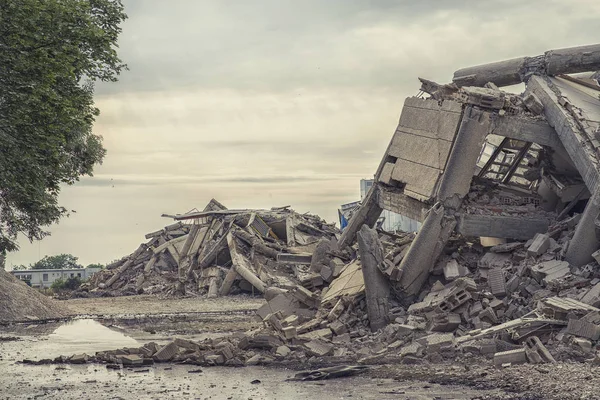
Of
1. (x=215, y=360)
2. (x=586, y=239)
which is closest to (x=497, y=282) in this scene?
(x=586, y=239)

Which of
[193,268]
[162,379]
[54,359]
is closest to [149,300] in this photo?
[193,268]

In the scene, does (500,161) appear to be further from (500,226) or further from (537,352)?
(537,352)

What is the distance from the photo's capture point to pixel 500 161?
2383 centimetres

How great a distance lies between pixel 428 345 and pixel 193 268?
25.5m

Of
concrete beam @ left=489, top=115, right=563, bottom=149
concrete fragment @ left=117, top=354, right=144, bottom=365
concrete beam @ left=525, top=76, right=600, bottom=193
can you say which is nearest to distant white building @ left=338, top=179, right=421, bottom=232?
concrete beam @ left=525, top=76, right=600, bottom=193

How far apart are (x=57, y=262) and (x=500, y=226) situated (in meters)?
78.1

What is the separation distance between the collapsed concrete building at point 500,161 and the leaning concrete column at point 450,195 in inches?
0.9

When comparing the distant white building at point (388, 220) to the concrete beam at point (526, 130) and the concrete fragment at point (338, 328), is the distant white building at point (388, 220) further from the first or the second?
the concrete fragment at point (338, 328)

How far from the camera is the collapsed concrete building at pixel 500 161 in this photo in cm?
2052

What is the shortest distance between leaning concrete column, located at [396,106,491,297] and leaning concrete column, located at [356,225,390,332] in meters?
0.43

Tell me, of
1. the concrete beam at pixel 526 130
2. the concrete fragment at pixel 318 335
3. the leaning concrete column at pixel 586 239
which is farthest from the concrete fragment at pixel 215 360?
the concrete beam at pixel 526 130

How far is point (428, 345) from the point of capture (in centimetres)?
1708

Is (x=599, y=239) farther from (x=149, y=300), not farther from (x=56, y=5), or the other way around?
(x=149, y=300)

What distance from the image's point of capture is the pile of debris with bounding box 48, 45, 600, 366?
1744 cm
